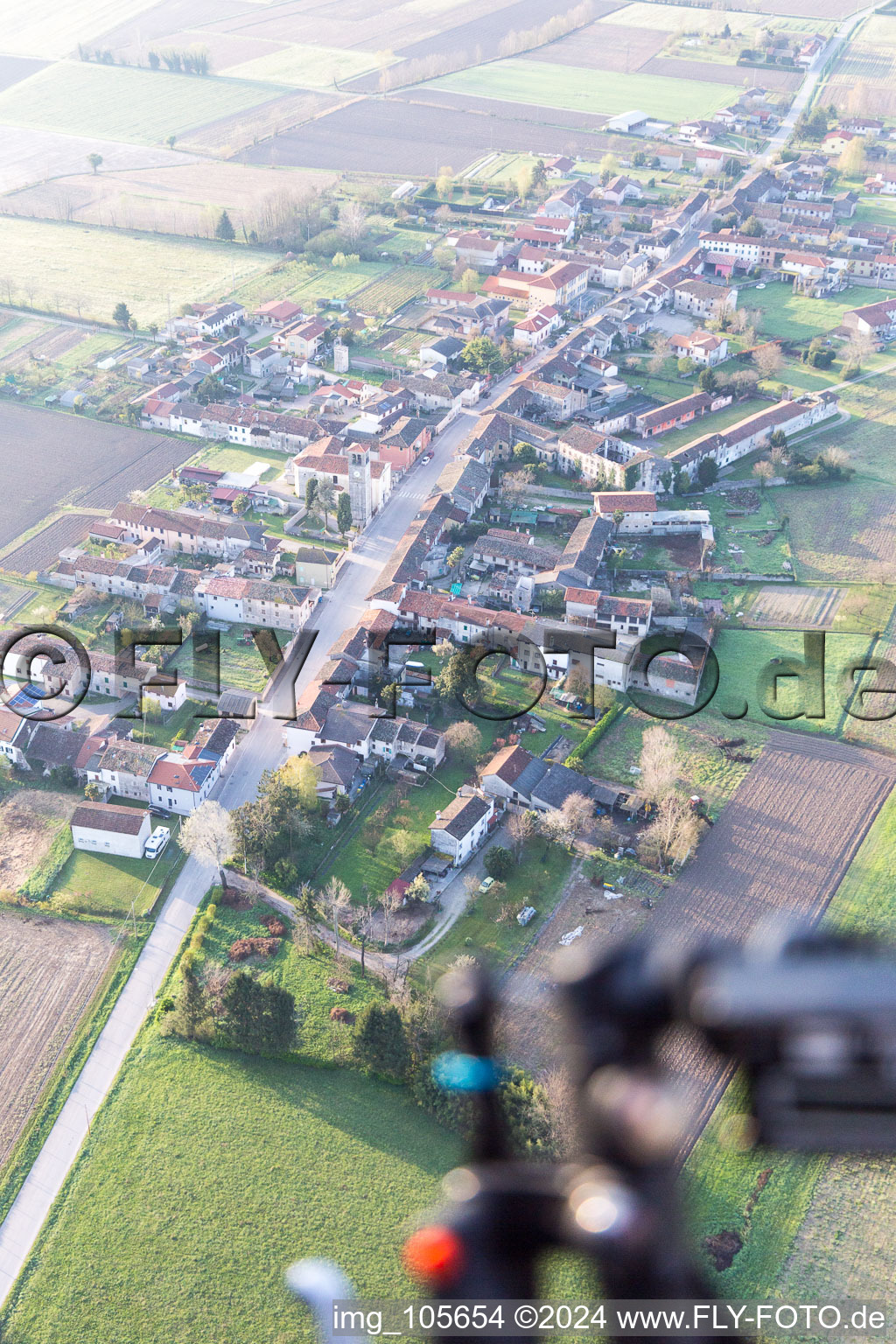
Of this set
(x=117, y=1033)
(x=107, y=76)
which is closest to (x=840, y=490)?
(x=117, y=1033)

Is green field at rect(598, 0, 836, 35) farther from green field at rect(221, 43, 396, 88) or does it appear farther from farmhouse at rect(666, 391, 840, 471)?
farmhouse at rect(666, 391, 840, 471)

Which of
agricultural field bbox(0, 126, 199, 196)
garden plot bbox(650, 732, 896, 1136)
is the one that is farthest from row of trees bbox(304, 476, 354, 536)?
agricultural field bbox(0, 126, 199, 196)

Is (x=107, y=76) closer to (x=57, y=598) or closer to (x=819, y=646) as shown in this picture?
(x=57, y=598)

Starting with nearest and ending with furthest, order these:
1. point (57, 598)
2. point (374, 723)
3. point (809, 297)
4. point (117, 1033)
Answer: point (117, 1033) < point (374, 723) < point (57, 598) < point (809, 297)

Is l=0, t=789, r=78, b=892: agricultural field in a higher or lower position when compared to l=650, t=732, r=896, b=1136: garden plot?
higher

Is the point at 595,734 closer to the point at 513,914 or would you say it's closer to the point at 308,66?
the point at 513,914

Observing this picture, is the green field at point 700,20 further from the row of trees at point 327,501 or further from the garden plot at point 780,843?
the garden plot at point 780,843
